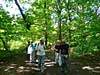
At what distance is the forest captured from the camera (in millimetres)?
17219

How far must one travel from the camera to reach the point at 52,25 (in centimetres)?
3431

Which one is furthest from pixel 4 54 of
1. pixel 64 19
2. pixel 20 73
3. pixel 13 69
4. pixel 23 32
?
pixel 64 19

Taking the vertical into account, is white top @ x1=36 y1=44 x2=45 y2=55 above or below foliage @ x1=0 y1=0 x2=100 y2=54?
below

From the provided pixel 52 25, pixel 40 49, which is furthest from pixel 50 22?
pixel 40 49

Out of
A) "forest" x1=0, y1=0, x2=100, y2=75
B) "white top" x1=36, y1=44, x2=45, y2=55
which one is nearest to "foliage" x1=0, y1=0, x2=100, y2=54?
"forest" x1=0, y1=0, x2=100, y2=75

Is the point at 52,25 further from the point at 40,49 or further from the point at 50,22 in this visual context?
the point at 40,49

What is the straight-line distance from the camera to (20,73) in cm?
1606

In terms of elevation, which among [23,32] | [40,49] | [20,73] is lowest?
[20,73]

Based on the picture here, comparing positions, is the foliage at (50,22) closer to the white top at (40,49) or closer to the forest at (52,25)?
the forest at (52,25)

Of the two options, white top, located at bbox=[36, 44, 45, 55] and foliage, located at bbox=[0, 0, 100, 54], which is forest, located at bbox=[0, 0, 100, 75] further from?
white top, located at bbox=[36, 44, 45, 55]

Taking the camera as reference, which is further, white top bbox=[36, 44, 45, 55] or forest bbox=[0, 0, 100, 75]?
forest bbox=[0, 0, 100, 75]

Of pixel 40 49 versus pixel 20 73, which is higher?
pixel 40 49

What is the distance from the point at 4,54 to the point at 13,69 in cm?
767

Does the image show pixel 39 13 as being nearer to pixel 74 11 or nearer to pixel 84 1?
pixel 74 11
